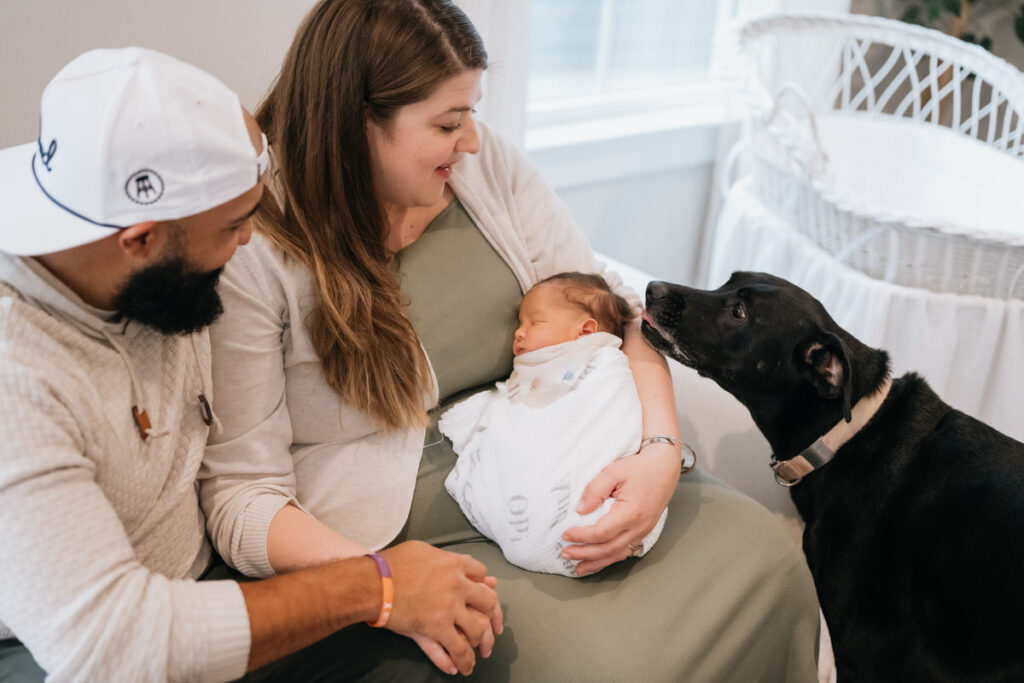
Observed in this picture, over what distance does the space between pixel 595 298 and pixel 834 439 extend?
445 mm

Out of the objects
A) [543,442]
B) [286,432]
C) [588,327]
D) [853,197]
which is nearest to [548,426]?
[543,442]

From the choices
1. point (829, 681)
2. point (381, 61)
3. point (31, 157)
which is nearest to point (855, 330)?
point (829, 681)

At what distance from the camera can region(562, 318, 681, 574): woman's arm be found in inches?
40.8

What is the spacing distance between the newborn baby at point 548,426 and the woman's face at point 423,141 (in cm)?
27

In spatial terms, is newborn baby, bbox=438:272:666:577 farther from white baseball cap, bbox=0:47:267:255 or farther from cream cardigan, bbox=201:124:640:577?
white baseball cap, bbox=0:47:267:255

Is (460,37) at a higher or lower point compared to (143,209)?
higher

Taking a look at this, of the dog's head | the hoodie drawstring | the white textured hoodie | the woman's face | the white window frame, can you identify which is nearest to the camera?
the white textured hoodie

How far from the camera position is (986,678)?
3.90 ft

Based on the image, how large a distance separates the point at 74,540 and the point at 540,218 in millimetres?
914

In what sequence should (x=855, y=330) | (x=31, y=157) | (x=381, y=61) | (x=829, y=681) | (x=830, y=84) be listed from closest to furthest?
(x=31, y=157), (x=381, y=61), (x=829, y=681), (x=855, y=330), (x=830, y=84)

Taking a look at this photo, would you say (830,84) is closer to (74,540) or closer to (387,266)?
(387,266)

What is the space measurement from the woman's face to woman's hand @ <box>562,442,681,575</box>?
18.9 inches

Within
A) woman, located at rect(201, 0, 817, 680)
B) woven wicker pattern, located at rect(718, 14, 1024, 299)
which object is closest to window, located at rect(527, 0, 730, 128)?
woven wicker pattern, located at rect(718, 14, 1024, 299)

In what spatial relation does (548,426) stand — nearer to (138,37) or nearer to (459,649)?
(459,649)
